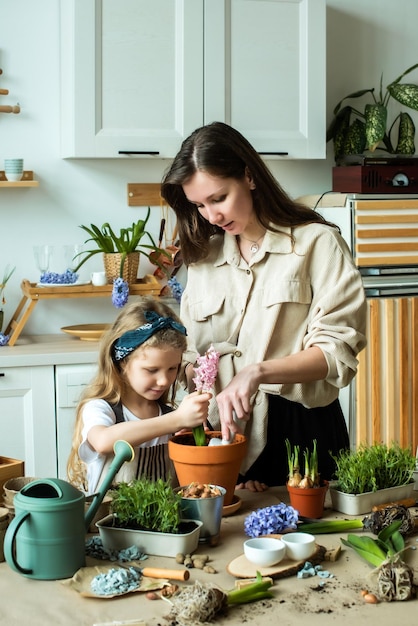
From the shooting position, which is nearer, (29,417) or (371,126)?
(29,417)

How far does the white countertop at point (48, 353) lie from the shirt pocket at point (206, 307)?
123 centimetres

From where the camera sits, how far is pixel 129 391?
227 centimetres

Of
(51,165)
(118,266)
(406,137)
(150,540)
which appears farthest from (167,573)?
(406,137)

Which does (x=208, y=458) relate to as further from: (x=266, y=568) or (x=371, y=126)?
(x=371, y=126)

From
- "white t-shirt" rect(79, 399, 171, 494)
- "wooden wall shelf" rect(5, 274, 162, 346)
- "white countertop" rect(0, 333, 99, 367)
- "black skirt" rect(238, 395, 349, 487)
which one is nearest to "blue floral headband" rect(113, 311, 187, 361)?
"white t-shirt" rect(79, 399, 171, 494)

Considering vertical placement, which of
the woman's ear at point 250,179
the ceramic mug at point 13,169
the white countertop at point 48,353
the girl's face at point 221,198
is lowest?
the white countertop at point 48,353

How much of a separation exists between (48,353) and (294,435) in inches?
57.9

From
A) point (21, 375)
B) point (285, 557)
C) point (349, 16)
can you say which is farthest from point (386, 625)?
point (349, 16)

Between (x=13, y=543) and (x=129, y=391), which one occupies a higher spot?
(x=129, y=391)

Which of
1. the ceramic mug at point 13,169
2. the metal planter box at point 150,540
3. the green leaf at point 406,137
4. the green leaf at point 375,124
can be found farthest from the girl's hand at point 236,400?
the green leaf at point 406,137

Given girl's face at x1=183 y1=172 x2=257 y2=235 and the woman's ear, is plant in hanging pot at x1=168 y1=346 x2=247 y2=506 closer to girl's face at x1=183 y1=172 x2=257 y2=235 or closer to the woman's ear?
girl's face at x1=183 y1=172 x2=257 y2=235

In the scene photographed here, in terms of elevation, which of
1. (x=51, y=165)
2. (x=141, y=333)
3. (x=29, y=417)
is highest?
(x=51, y=165)

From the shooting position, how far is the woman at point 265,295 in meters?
2.22

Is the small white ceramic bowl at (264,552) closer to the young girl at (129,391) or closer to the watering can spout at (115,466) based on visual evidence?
the watering can spout at (115,466)
